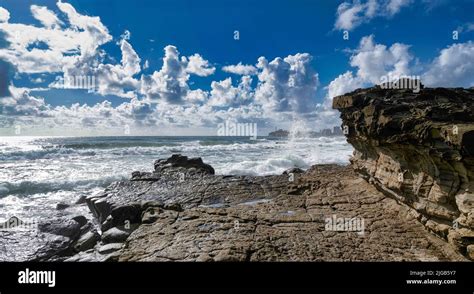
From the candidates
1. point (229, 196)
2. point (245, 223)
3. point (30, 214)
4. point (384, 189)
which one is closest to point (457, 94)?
point (384, 189)

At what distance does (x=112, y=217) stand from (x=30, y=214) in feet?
20.7

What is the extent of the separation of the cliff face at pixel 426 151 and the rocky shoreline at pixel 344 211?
0.08 feet

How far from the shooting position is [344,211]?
7984 millimetres

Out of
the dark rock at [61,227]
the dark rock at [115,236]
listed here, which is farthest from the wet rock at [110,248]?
the dark rock at [61,227]

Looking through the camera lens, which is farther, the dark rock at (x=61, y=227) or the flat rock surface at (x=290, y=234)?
the dark rock at (x=61, y=227)

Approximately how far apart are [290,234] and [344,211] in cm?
227

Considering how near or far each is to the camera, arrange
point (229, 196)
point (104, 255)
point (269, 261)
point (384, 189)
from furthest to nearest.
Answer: point (229, 196), point (384, 189), point (104, 255), point (269, 261)

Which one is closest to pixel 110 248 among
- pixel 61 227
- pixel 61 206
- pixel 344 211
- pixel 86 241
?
pixel 86 241

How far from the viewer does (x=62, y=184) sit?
62.8 ft

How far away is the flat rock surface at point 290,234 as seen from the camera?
564 centimetres

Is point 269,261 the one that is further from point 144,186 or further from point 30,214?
point 30,214

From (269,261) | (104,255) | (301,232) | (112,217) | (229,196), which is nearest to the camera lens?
→ (269,261)
